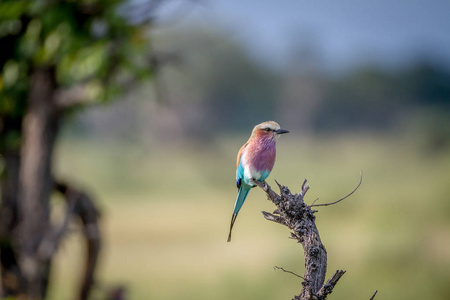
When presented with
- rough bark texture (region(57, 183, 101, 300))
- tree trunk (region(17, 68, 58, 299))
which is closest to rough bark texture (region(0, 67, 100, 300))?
tree trunk (region(17, 68, 58, 299))

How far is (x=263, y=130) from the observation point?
5.95ft

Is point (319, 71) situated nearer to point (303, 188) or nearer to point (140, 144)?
point (140, 144)

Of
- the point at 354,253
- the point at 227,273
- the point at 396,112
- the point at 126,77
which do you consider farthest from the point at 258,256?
the point at 126,77

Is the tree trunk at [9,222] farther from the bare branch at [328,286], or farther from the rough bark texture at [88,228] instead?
the bare branch at [328,286]

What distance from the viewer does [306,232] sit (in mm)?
2348

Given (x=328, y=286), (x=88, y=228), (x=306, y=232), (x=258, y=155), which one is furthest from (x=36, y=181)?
(x=258, y=155)

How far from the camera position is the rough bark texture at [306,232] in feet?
7.54

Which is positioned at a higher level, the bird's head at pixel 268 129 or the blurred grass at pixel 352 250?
the blurred grass at pixel 352 250

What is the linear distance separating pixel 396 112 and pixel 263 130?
33.5m

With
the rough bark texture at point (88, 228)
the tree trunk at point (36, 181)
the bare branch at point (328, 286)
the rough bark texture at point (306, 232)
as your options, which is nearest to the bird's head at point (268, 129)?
the rough bark texture at point (306, 232)

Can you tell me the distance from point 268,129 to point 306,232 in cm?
69

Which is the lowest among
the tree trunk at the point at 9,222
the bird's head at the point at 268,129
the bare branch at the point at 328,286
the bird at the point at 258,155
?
the bare branch at the point at 328,286

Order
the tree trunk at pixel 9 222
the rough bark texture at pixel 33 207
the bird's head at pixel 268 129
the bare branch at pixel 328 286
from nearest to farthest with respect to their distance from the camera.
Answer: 1. the bird's head at pixel 268 129
2. the bare branch at pixel 328 286
3. the rough bark texture at pixel 33 207
4. the tree trunk at pixel 9 222

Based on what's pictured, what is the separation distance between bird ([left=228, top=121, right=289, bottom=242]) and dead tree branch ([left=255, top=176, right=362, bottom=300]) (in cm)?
34
